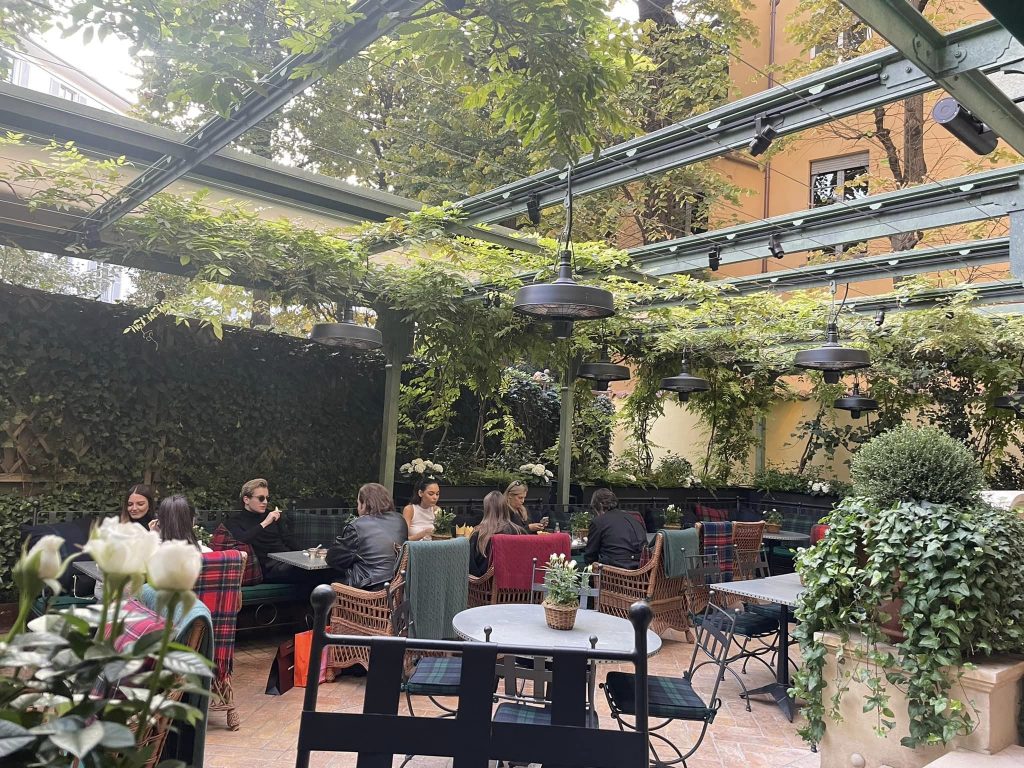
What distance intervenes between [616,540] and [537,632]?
2833 mm

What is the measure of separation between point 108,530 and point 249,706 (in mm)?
4405

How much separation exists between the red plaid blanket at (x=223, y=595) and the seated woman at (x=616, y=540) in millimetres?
2995

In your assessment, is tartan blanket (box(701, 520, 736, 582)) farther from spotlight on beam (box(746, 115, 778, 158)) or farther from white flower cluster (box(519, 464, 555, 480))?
spotlight on beam (box(746, 115, 778, 158))

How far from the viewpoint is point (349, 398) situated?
865 centimetres

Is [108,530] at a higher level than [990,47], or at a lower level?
lower

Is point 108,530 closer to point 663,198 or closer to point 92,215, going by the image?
point 92,215

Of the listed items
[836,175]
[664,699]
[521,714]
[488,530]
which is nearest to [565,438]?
→ [488,530]

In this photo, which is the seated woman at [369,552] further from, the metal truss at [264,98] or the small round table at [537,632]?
the metal truss at [264,98]

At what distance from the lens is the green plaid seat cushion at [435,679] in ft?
12.2

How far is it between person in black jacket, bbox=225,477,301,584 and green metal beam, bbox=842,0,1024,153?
490 cm

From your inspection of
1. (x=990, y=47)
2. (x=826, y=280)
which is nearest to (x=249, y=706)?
Result: (x=990, y=47)

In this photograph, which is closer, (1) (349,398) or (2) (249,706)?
(2) (249,706)

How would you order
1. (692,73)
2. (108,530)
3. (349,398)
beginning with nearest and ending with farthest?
(108,530) → (349,398) → (692,73)

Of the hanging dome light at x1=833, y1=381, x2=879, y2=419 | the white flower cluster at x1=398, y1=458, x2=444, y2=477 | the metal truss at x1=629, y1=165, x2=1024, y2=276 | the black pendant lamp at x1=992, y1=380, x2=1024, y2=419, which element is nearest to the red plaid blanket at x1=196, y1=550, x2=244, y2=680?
the white flower cluster at x1=398, y1=458, x2=444, y2=477
